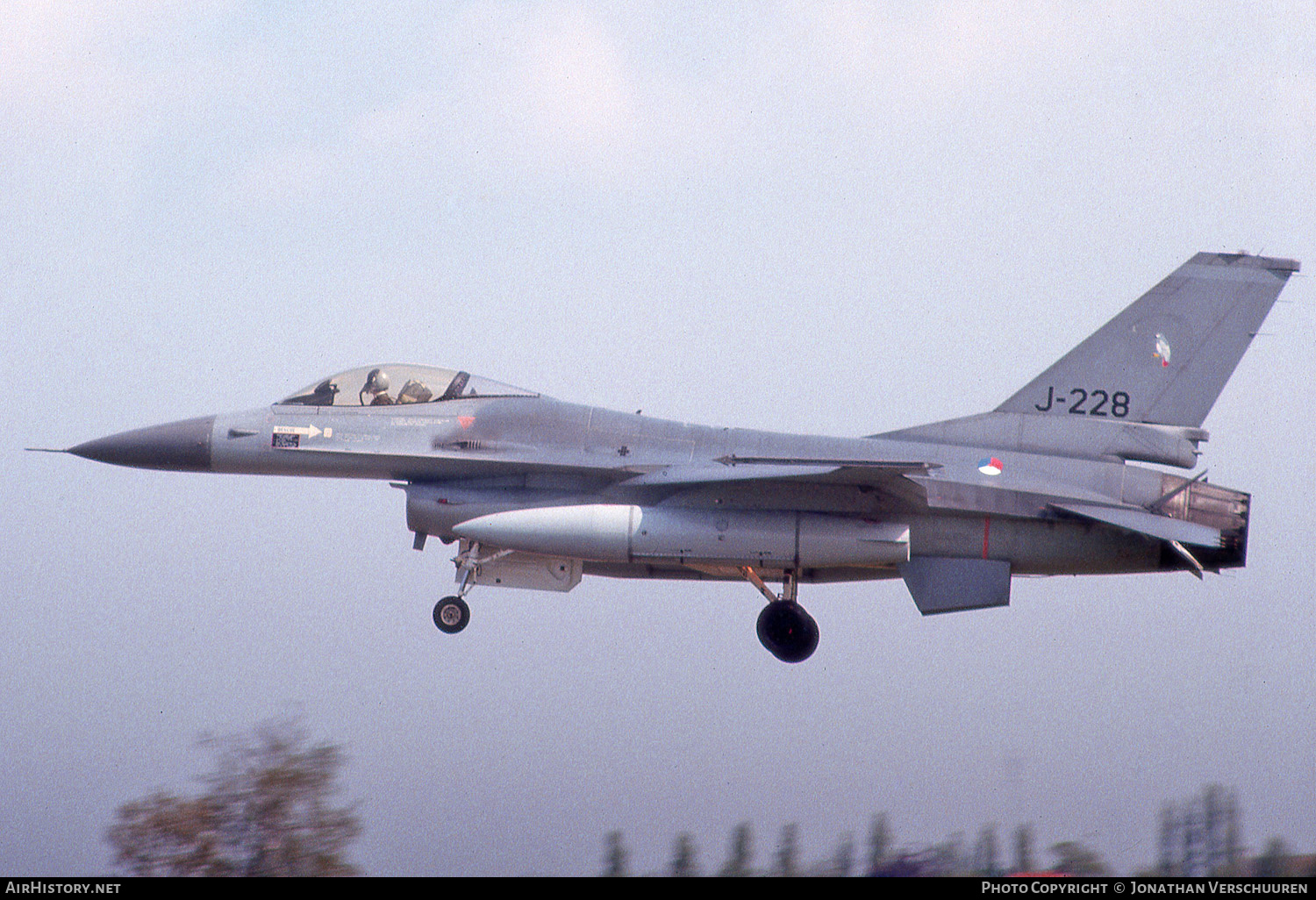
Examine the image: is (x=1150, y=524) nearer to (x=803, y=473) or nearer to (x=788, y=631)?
(x=803, y=473)

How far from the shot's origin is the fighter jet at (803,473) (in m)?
13.6

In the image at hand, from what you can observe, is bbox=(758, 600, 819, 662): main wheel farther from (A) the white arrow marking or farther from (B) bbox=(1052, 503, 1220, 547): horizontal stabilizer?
(A) the white arrow marking

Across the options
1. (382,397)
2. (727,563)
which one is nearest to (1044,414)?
(727,563)

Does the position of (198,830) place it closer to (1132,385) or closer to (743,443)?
(743,443)

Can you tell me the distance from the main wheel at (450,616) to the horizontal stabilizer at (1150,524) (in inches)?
239

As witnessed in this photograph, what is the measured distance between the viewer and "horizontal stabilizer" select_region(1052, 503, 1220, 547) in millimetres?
13328

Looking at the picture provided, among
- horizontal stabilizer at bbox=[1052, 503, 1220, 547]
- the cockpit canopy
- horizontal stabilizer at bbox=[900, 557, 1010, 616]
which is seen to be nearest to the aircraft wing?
horizontal stabilizer at bbox=[900, 557, 1010, 616]

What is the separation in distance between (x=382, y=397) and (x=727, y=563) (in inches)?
161

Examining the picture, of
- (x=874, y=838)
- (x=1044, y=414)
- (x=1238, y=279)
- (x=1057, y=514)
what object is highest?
(x=1238, y=279)

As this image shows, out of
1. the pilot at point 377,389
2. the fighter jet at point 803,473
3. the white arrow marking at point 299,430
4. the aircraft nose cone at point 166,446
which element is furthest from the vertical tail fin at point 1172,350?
the aircraft nose cone at point 166,446

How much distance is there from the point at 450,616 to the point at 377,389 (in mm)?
2553

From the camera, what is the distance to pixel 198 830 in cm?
1387

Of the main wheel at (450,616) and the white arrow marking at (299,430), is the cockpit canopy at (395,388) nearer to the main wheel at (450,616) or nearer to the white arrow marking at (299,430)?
the white arrow marking at (299,430)
